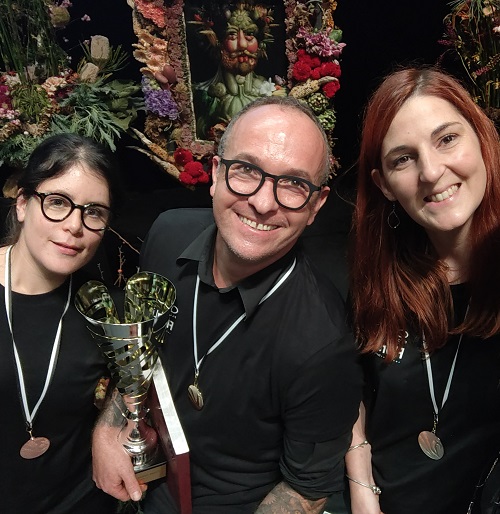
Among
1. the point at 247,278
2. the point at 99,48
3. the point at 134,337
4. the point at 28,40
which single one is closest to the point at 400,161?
the point at 247,278

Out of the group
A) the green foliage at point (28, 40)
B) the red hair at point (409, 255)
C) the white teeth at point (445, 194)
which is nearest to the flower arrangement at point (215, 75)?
the green foliage at point (28, 40)

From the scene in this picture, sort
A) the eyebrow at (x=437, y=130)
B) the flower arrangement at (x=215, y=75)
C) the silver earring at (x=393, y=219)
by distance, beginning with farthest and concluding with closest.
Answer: the flower arrangement at (x=215, y=75) → the silver earring at (x=393, y=219) → the eyebrow at (x=437, y=130)

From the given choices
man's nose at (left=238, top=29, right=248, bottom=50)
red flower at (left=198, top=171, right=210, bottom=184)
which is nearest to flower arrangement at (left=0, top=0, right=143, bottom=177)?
red flower at (left=198, top=171, right=210, bottom=184)

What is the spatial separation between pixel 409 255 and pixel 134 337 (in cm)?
89

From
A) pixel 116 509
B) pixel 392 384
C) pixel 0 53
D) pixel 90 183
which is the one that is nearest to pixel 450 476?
pixel 392 384

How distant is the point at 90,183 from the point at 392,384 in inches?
43.8

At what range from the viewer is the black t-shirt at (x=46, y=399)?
146cm

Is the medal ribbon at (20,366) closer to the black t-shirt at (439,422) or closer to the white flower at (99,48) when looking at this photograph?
the black t-shirt at (439,422)

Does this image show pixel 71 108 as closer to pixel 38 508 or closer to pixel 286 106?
pixel 286 106

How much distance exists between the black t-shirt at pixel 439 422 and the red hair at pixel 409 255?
2.2 inches

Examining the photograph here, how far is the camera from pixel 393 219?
1.57 metres

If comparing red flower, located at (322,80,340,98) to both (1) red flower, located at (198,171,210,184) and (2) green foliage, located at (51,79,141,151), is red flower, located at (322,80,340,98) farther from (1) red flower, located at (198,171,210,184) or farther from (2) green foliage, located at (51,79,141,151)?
(2) green foliage, located at (51,79,141,151)

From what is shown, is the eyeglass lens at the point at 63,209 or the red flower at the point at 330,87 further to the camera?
the red flower at the point at 330,87

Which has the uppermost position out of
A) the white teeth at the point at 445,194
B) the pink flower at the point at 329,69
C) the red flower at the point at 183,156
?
the pink flower at the point at 329,69
